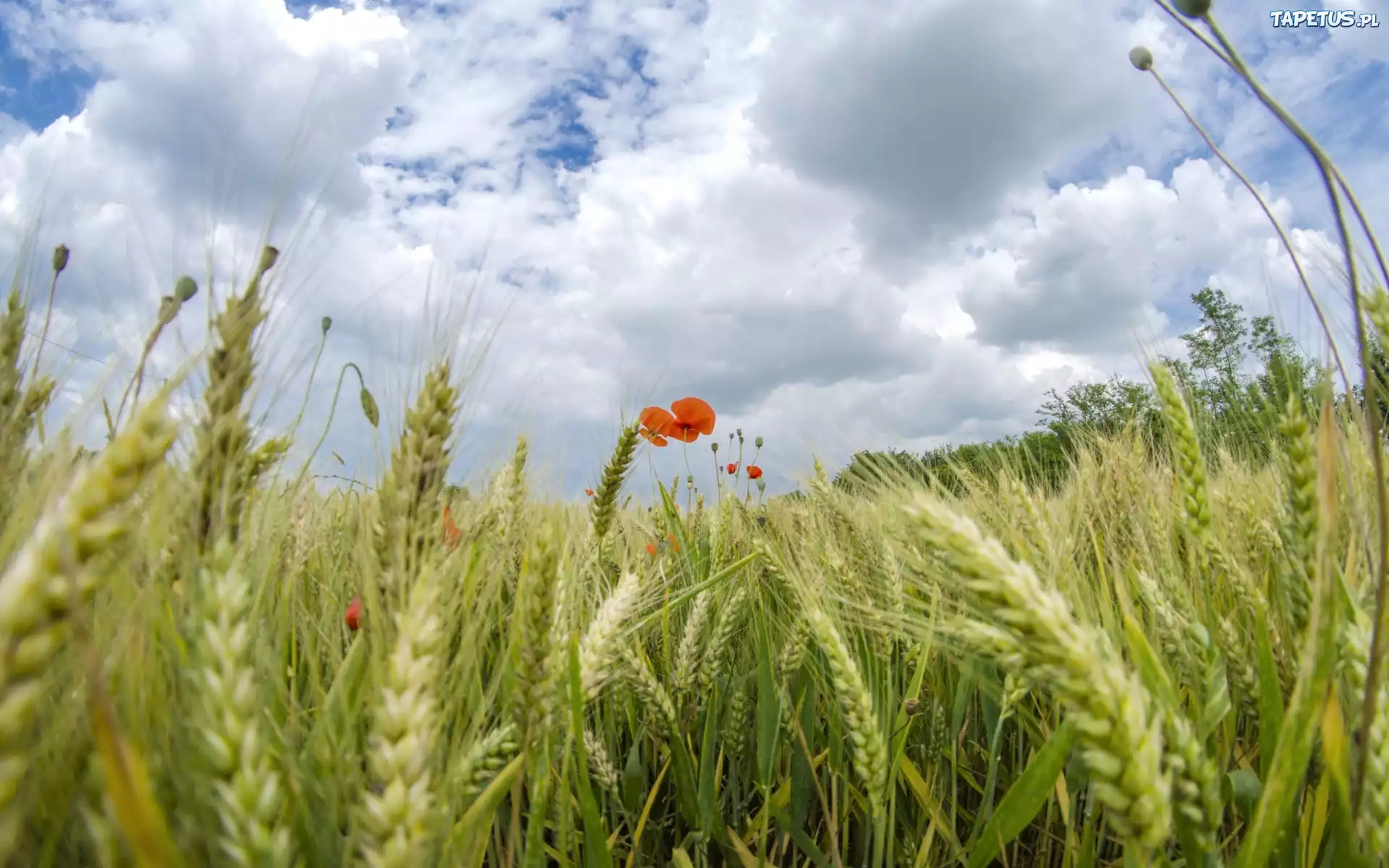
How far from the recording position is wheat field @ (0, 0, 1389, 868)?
0.59m

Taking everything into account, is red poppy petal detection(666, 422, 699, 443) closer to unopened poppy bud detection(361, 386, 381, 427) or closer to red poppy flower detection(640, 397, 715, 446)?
red poppy flower detection(640, 397, 715, 446)

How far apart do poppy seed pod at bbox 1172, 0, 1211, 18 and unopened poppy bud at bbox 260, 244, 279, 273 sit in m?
1.21

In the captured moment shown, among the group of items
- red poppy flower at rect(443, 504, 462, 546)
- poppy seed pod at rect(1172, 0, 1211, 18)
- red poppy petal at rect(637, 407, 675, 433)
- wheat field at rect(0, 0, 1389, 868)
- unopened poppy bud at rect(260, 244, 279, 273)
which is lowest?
wheat field at rect(0, 0, 1389, 868)

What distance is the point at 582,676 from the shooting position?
1127 millimetres

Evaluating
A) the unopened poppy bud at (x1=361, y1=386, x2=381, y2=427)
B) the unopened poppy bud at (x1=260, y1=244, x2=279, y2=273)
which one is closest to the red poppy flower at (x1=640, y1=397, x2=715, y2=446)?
the unopened poppy bud at (x1=361, y1=386, x2=381, y2=427)

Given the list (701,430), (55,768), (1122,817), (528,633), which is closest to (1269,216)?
(1122,817)

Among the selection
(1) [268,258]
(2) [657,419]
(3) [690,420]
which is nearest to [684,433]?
(3) [690,420]

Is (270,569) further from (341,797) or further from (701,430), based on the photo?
(701,430)

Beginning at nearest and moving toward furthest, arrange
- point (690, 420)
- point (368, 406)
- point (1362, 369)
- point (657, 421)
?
1. point (1362, 369)
2. point (368, 406)
3. point (657, 421)
4. point (690, 420)

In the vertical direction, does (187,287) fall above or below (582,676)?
above

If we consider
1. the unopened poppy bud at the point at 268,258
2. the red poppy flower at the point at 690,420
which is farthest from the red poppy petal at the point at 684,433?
the unopened poppy bud at the point at 268,258

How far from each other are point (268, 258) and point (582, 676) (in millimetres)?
769

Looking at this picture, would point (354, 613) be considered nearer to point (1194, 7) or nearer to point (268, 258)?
point (268, 258)

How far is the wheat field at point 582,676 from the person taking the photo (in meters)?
0.59
